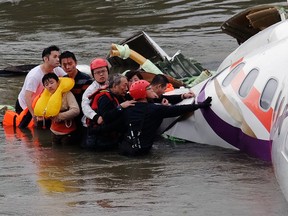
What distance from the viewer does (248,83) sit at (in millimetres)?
11789

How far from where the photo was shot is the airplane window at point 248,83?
38.4 feet

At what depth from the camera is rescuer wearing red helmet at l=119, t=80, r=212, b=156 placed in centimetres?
1212

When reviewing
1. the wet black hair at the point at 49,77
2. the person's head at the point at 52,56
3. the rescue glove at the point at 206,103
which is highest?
the person's head at the point at 52,56

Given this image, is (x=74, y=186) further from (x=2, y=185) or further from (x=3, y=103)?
(x=3, y=103)

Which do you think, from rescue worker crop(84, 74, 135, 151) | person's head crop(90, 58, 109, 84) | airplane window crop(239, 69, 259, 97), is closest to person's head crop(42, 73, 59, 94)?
person's head crop(90, 58, 109, 84)

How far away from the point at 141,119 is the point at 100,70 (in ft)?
3.52

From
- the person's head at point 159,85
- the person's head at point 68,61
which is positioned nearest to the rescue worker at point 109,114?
the person's head at point 159,85

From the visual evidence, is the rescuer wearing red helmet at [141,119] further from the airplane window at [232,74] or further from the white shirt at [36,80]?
the white shirt at [36,80]

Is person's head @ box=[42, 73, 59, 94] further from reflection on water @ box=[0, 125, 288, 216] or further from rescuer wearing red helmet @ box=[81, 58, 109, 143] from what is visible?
reflection on water @ box=[0, 125, 288, 216]

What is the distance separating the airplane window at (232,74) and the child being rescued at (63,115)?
217 cm

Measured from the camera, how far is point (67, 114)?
13.0 m

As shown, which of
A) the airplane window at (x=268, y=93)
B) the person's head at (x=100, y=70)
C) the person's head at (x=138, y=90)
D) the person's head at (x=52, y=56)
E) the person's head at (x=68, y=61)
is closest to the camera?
the airplane window at (x=268, y=93)

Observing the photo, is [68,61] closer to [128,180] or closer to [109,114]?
[109,114]

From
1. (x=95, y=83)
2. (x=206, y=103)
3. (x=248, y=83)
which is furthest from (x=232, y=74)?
(x=95, y=83)
